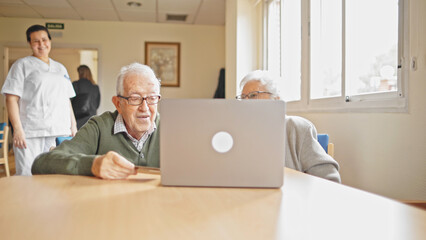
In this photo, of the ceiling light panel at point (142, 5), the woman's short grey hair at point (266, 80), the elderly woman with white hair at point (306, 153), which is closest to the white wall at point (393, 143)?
the elderly woman with white hair at point (306, 153)

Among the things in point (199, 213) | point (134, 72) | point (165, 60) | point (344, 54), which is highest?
point (165, 60)

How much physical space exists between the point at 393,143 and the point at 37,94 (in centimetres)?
239

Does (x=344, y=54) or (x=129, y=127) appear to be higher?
(x=344, y=54)

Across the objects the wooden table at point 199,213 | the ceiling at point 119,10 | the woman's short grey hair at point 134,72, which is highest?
the ceiling at point 119,10

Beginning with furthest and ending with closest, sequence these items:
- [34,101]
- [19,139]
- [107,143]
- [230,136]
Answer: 1. [34,101]
2. [19,139]
3. [107,143]
4. [230,136]

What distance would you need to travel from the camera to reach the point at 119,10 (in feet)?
19.5

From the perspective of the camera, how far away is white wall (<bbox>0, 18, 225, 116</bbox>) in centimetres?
647

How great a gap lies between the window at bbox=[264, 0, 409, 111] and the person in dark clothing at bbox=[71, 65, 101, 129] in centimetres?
279

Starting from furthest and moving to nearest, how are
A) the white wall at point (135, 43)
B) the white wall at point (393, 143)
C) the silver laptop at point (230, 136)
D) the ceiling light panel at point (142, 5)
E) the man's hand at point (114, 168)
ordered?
the white wall at point (135, 43), the ceiling light panel at point (142, 5), the white wall at point (393, 143), the man's hand at point (114, 168), the silver laptop at point (230, 136)

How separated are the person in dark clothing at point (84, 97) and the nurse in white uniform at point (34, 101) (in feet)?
7.69

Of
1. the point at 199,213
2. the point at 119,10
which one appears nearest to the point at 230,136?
the point at 199,213

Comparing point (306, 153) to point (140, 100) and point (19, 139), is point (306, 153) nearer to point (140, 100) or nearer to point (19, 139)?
point (140, 100)

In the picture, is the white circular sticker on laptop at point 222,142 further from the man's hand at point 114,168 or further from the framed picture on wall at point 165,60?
the framed picture on wall at point 165,60

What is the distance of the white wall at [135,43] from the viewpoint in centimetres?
647
